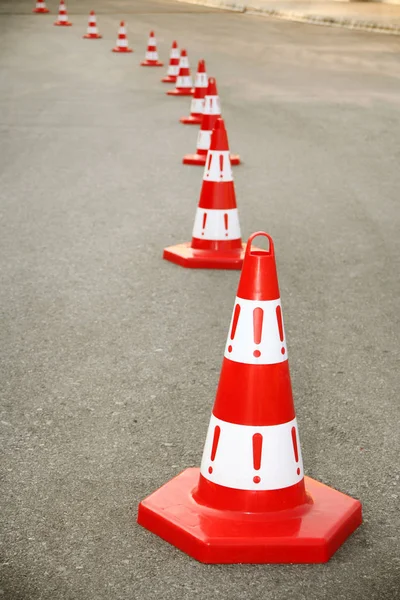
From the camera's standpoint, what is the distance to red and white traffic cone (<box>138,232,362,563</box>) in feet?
11.5

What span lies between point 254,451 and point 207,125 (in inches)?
290

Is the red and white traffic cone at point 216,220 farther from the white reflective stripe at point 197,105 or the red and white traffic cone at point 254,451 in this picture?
the white reflective stripe at point 197,105

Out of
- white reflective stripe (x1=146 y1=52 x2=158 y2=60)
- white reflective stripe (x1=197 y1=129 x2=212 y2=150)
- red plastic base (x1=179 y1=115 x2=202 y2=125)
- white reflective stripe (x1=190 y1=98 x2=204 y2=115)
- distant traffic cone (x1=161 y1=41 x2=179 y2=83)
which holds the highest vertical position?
white reflective stripe (x1=197 y1=129 x2=212 y2=150)

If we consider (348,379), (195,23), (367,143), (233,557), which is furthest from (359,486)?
(195,23)

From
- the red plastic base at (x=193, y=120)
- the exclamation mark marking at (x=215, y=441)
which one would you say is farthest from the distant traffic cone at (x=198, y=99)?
the exclamation mark marking at (x=215, y=441)

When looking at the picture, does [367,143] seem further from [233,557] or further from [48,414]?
[233,557]

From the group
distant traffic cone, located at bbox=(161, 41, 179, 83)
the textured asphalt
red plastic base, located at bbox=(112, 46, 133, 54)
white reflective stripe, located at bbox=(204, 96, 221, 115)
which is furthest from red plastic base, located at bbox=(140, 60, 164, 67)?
white reflective stripe, located at bbox=(204, 96, 221, 115)

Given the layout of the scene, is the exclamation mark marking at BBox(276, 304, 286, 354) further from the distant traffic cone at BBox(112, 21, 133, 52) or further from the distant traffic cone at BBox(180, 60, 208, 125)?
the distant traffic cone at BBox(112, 21, 133, 52)

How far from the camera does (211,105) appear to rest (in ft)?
33.3

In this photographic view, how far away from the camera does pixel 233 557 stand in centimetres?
341

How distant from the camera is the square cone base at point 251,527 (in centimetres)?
340

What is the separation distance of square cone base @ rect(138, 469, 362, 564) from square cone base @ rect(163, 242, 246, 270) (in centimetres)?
335

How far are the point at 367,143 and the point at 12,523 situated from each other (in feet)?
30.3

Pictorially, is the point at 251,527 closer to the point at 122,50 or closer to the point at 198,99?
the point at 198,99
